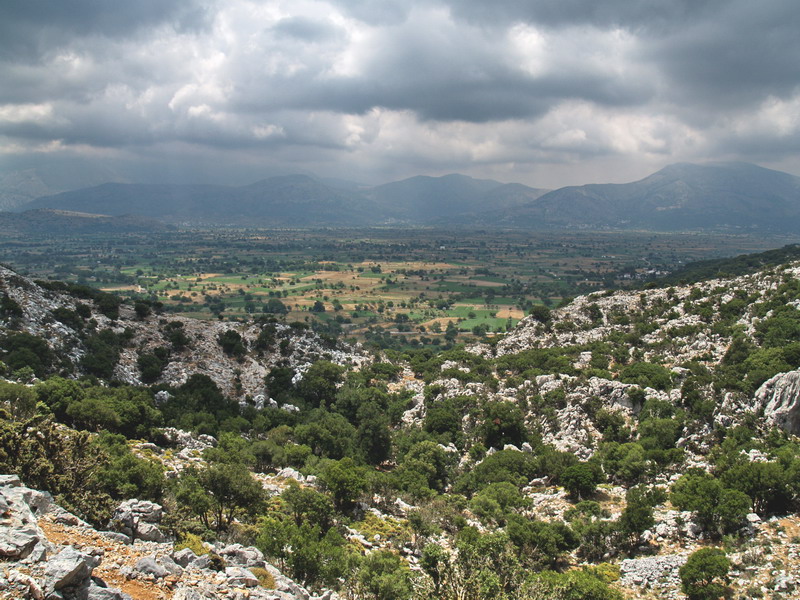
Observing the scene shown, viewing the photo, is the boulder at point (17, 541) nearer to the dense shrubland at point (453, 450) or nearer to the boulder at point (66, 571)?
the boulder at point (66, 571)

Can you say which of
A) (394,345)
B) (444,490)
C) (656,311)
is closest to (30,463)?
(444,490)

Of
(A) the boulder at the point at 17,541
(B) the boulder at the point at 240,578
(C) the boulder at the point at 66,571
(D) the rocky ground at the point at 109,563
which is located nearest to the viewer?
(C) the boulder at the point at 66,571

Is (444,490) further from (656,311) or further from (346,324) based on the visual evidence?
(346,324)

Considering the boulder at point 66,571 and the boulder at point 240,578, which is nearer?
the boulder at point 66,571

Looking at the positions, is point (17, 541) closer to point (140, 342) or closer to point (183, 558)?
point (183, 558)

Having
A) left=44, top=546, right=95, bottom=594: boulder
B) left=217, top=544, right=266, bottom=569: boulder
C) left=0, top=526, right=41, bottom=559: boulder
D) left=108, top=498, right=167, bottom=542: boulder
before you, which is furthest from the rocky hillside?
left=44, top=546, right=95, bottom=594: boulder

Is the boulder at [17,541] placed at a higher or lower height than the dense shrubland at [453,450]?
higher

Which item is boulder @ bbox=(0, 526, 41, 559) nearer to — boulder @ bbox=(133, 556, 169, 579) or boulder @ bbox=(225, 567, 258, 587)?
boulder @ bbox=(133, 556, 169, 579)

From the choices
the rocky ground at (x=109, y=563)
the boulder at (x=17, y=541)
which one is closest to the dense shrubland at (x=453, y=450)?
the rocky ground at (x=109, y=563)

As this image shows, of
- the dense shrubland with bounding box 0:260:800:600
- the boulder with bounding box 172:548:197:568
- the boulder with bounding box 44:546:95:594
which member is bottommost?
the dense shrubland with bounding box 0:260:800:600

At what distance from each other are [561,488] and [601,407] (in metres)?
13.0

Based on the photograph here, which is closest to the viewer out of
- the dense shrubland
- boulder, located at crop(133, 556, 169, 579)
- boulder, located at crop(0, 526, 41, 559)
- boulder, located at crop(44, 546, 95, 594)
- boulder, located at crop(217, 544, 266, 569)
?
boulder, located at crop(44, 546, 95, 594)

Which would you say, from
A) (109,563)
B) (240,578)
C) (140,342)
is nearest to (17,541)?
(109,563)

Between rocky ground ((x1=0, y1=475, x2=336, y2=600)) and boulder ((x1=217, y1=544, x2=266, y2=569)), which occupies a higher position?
rocky ground ((x1=0, y1=475, x2=336, y2=600))
